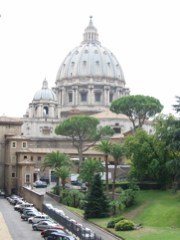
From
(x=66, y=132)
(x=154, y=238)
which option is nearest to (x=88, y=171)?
(x=154, y=238)

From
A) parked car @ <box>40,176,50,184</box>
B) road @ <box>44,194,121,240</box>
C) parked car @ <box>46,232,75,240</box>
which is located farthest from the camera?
parked car @ <box>40,176,50,184</box>

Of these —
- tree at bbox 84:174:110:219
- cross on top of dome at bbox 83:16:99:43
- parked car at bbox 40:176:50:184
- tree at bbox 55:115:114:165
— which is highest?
cross on top of dome at bbox 83:16:99:43

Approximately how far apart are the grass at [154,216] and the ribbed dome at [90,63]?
97774mm

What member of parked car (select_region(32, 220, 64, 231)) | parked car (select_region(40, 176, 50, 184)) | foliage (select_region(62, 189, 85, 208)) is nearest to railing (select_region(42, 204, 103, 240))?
parked car (select_region(32, 220, 64, 231))

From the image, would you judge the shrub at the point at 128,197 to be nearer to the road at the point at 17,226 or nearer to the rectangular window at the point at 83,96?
the road at the point at 17,226

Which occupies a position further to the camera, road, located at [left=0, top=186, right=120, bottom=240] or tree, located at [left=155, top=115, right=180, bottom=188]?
tree, located at [left=155, top=115, right=180, bottom=188]

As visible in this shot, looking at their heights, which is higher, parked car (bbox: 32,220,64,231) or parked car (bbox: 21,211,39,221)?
parked car (bbox: 21,211,39,221)

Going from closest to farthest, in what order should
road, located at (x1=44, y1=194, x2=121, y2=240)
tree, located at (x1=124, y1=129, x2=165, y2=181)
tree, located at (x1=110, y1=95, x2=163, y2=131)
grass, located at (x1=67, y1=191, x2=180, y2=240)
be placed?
grass, located at (x1=67, y1=191, x2=180, y2=240) → road, located at (x1=44, y1=194, x2=121, y2=240) → tree, located at (x1=124, y1=129, x2=165, y2=181) → tree, located at (x1=110, y1=95, x2=163, y2=131)

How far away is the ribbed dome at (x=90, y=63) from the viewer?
15350cm

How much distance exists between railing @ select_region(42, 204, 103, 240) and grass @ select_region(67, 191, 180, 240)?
2753 millimetres

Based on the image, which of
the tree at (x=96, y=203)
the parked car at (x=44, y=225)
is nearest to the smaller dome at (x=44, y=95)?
the tree at (x=96, y=203)

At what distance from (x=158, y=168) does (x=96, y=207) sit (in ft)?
38.9

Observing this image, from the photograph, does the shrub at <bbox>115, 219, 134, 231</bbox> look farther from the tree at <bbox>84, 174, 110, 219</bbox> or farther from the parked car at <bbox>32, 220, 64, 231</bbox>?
the tree at <bbox>84, 174, 110, 219</bbox>

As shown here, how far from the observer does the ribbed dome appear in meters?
154
